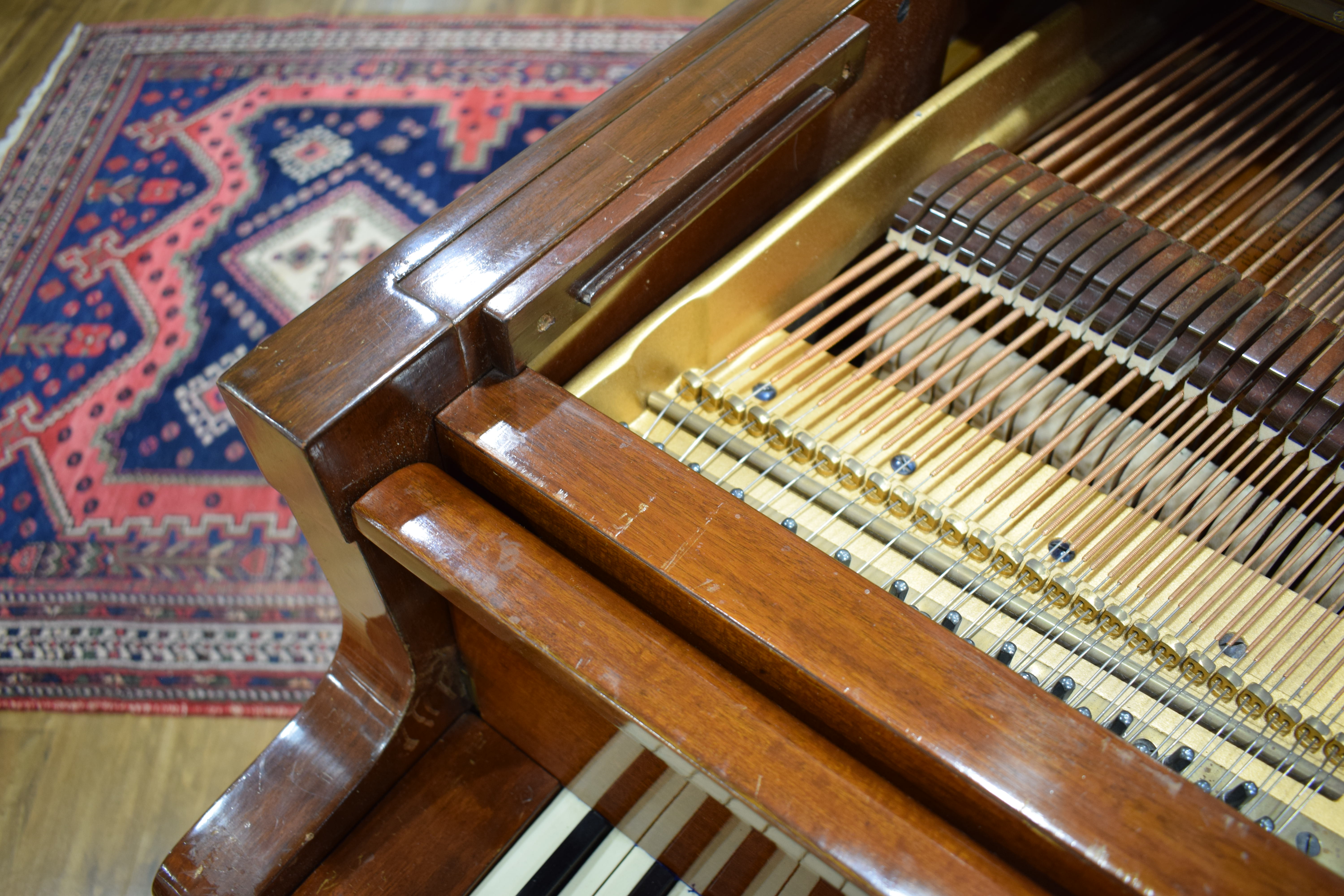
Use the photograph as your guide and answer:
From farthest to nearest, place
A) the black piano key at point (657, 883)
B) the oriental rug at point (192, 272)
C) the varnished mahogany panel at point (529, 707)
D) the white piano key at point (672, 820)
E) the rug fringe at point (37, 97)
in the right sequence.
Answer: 1. the rug fringe at point (37, 97)
2. the oriental rug at point (192, 272)
3. the black piano key at point (657, 883)
4. the varnished mahogany panel at point (529, 707)
5. the white piano key at point (672, 820)

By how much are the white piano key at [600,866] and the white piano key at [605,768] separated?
0.05m

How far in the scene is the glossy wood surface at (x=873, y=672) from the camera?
0.71m

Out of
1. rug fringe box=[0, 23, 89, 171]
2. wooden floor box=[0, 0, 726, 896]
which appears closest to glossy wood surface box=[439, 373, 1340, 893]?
wooden floor box=[0, 0, 726, 896]

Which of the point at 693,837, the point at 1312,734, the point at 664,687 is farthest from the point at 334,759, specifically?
the point at 1312,734

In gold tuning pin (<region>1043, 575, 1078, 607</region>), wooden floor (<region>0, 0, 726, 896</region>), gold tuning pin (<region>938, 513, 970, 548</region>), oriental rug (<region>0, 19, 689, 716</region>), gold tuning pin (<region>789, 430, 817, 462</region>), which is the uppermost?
gold tuning pin (<region>789, 430, 817, 462</region>)

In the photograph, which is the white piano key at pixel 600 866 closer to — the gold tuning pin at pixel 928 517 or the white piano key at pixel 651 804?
the white piano key at pixel 651 804

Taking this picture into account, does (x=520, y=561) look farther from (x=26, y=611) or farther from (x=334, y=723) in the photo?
(x=26, y=611)

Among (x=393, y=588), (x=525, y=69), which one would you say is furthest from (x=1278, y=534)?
(x=525, y=69)

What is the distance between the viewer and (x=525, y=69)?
3283 millimetres

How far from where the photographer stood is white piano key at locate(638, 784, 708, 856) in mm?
969

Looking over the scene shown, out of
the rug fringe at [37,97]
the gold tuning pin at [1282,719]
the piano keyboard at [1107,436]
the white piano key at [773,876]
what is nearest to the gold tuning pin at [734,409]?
the piano keyboard at [1107,436]

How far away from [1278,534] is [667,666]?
2.35 feet

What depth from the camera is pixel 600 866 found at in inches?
47.6

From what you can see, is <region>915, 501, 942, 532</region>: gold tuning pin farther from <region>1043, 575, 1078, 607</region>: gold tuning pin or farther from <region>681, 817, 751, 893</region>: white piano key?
<region>681, 817, 751, 893</region>: white piano key
